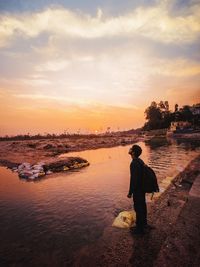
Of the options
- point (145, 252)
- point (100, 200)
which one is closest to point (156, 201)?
point (100, 200)

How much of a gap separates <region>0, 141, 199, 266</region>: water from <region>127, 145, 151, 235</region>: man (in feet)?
3.96

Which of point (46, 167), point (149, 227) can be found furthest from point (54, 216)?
point (46, 167)

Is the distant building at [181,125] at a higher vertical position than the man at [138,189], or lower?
higher

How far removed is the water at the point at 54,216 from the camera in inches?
210

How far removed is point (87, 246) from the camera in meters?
5.47

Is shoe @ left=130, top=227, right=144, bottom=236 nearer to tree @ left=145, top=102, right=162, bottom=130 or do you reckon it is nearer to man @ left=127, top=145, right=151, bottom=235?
man @ left=127, top=145, right=151, bottom=235

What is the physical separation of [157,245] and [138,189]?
1.30 metres

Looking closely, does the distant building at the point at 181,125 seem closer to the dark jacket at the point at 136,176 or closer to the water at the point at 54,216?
the water at the point at 54,216

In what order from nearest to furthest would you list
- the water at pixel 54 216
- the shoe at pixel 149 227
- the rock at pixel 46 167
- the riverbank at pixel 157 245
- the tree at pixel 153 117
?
the riverbank at pixel 157 245, the water at pixel 54 216, the shoe at pixel 149 227, the rock at pixel 46 167, the tree at pixel 153 117

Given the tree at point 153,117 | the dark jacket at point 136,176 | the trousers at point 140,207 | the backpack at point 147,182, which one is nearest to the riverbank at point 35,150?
the trousers at point 140,207

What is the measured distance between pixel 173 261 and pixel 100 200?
16.7 feet

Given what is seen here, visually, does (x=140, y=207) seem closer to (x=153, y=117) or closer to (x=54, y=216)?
(x=54, y=216)

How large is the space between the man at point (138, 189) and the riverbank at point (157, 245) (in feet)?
0.89

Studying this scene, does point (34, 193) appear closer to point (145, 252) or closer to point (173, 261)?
point (145, 252)
